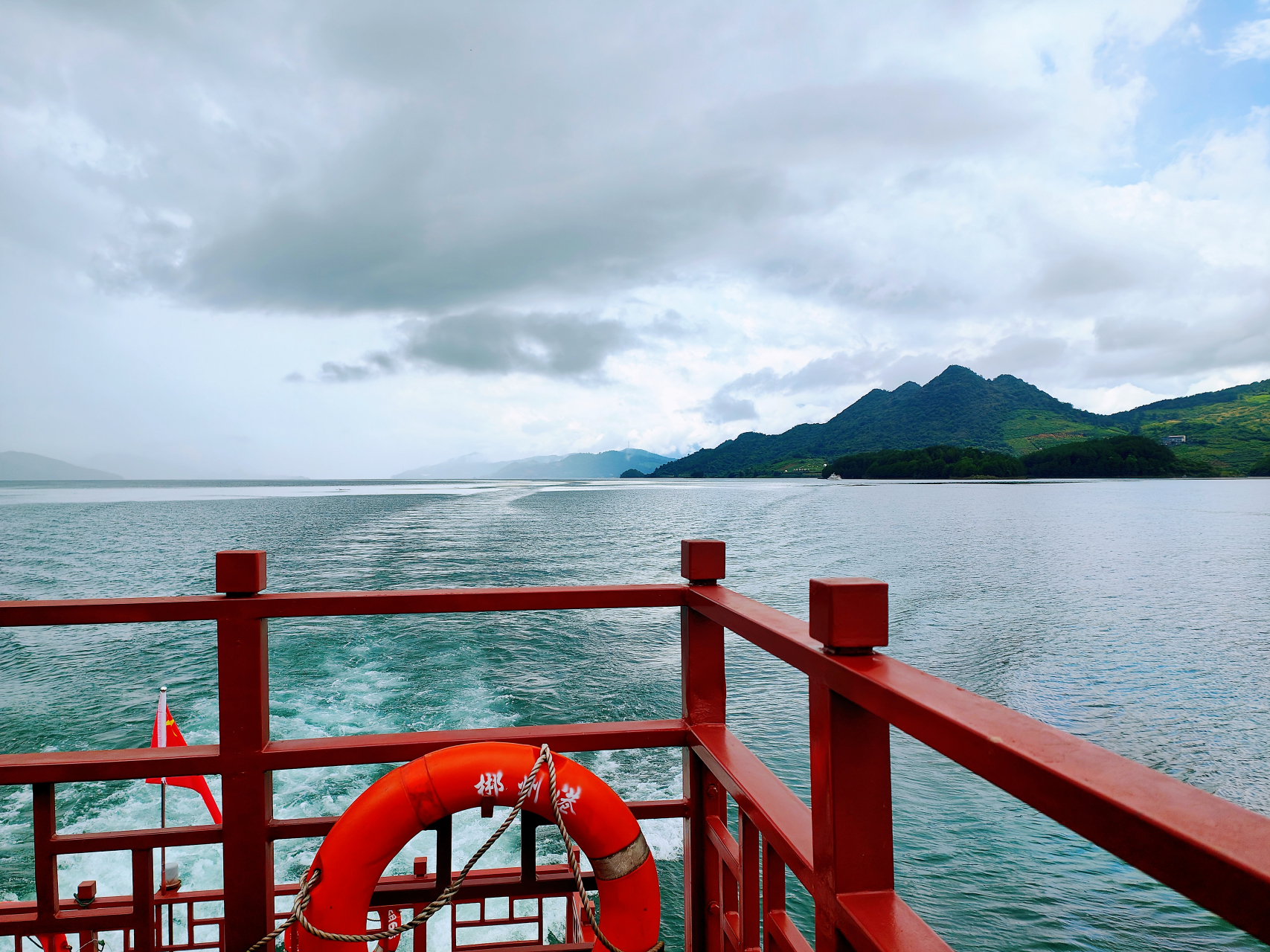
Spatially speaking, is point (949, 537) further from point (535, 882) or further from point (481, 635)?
point (535, 882)

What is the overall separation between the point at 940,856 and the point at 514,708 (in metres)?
6.17

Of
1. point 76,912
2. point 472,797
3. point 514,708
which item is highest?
point 472,797

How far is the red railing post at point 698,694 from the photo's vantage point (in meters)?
2.06

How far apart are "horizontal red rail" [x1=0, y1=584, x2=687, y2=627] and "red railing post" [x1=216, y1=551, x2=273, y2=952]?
57mm

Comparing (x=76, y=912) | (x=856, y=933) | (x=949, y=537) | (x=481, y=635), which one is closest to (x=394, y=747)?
(x=76, y=912)

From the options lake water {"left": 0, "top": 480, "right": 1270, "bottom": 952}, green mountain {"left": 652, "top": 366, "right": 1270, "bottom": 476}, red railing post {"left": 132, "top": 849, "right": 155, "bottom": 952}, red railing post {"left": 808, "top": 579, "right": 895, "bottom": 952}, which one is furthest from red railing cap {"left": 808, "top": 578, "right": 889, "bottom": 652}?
green mountain {"left": 652, "top": 366, "right": 1270, "bottom": 476}

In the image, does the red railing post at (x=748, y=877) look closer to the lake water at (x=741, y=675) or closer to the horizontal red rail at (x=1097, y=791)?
the horizontal red rail at (x=1097, y=791)

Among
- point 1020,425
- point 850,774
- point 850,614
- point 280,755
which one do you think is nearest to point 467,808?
point 280,755

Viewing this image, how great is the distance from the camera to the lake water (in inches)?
311

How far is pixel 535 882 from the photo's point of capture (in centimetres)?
197

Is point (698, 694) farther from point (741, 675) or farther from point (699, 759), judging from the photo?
point (741, 675)

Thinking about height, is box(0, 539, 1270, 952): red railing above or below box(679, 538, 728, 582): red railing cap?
below

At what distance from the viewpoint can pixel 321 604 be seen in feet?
6.78

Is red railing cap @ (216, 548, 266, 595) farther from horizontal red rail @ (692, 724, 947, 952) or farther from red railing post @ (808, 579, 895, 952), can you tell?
red railing post @ (808, 579, 895, 952)
